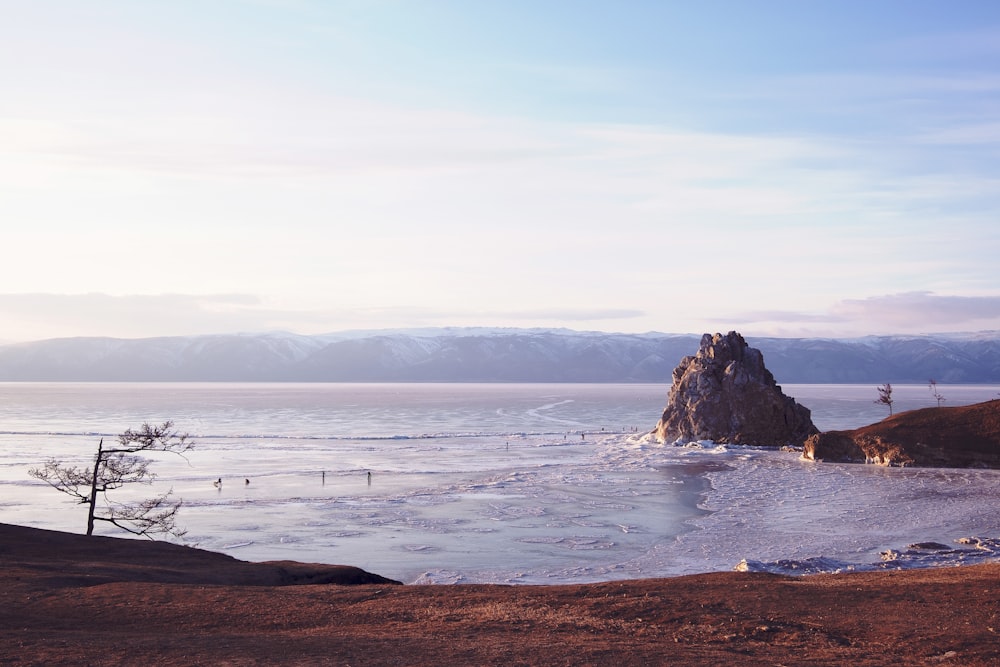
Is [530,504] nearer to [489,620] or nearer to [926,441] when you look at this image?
[489,620]

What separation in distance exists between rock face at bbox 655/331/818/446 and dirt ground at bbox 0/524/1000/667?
Answer: 2436 inches

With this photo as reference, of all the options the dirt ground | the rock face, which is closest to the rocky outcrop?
the rock face

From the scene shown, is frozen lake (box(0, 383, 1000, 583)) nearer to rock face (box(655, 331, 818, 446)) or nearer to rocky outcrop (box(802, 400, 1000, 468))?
rocky outcrop (box(802, 400, 1000, 468))

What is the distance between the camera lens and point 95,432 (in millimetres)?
92375

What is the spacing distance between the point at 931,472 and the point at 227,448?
2306 inches

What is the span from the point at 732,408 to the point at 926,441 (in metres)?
21.4

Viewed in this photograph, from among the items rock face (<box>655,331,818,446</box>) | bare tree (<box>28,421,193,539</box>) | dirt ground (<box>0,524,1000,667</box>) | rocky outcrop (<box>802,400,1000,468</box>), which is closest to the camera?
dirt ground (<box>0,524,1000,667</box>)

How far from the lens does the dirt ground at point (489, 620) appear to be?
13.3m

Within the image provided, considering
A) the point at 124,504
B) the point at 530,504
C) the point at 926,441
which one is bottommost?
the point at 124,504

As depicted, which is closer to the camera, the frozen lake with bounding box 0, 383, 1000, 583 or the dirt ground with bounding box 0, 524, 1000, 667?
the dirt ground with bounding box 0, 524, 1000, 667

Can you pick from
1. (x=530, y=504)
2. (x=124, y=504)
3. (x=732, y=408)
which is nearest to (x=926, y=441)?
(x=732, y=408)

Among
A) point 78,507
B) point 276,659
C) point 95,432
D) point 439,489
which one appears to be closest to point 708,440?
point 439,489

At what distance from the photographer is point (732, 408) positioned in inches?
3332

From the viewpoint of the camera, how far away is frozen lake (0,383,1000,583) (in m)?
31.8
